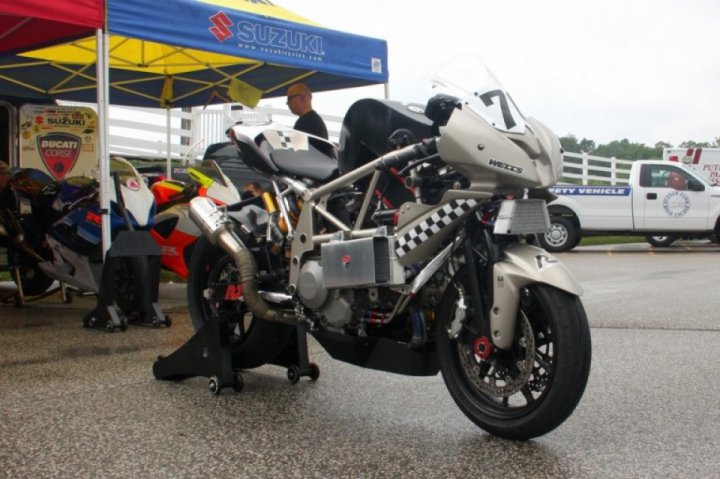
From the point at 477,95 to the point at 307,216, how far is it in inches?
44.3

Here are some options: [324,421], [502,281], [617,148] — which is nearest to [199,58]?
[324,421]

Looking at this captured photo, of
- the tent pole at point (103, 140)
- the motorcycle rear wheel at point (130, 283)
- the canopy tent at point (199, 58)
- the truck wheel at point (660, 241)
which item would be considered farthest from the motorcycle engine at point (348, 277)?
the truck wheel at point (660, 241)

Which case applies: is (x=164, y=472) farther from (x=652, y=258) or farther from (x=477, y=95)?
(x=652, y=258)

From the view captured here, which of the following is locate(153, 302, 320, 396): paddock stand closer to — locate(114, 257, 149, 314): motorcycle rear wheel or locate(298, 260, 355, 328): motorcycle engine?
locate(298, 260, 355, 328): motorcycle engine

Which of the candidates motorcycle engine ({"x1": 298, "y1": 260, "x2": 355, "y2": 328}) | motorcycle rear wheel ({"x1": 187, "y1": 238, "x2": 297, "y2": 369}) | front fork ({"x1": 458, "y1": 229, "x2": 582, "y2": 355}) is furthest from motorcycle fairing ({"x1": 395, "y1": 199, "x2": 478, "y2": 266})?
motorcycle rear wheel ({"x1": 187, "y1": 238, "x2": 297, "y2": 369})

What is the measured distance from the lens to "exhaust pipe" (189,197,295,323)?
189 inches

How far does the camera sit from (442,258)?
13.1 feet

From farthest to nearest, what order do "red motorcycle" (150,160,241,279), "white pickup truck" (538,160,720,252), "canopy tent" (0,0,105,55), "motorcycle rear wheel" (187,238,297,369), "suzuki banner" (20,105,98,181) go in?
1. "white pickup truck" (538,160,720,252)
2. "suzuki banner" (20,105,98,181)
3. "red motorcycle" (150,160,241,279)
4. "canopy tent" (0,0,105,55)
5. "motorcycle rear wheel" (187,238,297,369)

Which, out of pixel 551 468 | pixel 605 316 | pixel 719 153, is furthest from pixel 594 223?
pixel 551 468

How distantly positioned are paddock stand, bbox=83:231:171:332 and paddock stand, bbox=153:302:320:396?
221 centimetres

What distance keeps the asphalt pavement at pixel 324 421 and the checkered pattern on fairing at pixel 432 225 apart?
2.70ft

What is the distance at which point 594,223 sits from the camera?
18219 millimetres

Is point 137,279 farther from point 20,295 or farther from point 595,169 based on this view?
point 595,169

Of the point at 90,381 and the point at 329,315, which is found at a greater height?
the point at 329,315
